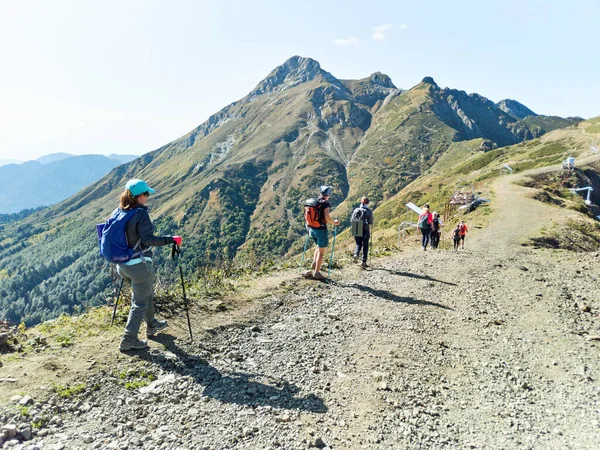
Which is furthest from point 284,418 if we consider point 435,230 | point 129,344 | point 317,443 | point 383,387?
point 435,230

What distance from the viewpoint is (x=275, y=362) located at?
6.34m

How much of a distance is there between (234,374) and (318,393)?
143cm

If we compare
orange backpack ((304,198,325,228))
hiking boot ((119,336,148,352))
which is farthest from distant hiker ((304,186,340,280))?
hiking boot ((119,336,148,352))

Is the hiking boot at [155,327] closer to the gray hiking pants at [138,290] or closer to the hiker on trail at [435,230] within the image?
the gray hiking pants at [138,290]

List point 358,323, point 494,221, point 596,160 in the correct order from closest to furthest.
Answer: point 358,323 → point 494,221 → point 596,160

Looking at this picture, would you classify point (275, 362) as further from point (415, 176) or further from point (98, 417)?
point (415, 176)

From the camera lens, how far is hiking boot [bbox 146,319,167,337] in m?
6.67

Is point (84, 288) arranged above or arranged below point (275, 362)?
below

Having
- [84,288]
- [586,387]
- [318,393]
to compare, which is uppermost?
[318,393]

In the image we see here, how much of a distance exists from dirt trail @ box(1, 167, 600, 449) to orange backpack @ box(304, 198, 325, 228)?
1.88 m

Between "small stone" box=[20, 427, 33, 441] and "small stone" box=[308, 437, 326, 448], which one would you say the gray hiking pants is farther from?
"small stone" box=[308, 437, 326, 448]

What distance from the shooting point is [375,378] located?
19.8ft

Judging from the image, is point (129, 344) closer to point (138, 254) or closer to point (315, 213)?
point (138, 254)

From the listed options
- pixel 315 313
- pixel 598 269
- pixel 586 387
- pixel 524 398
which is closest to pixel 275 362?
pixel 315 313
